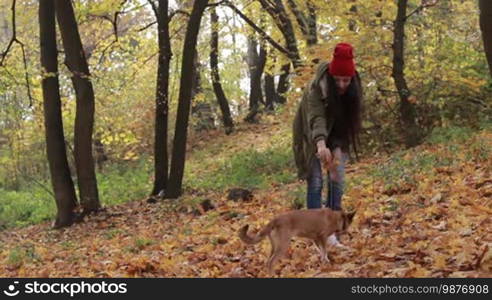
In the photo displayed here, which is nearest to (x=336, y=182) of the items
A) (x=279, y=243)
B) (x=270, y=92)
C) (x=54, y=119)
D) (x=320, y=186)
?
(x=320, y=186)

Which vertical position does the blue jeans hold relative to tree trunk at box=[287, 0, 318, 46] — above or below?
below

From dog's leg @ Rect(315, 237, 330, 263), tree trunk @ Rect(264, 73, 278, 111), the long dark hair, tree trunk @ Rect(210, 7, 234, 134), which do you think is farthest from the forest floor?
tree trunk @ Rect(264, 73, 278, 111)

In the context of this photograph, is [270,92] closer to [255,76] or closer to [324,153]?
[255,76]

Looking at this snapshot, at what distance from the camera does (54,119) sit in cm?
1427

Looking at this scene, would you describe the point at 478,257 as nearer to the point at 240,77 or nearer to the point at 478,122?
the point at 478,122

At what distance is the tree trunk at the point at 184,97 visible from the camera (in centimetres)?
1528

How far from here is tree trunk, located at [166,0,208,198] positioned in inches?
602

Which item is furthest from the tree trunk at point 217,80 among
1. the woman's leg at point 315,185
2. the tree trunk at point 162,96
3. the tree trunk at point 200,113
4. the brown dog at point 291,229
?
the brown dog at point 291,229

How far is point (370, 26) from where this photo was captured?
50.2 ft

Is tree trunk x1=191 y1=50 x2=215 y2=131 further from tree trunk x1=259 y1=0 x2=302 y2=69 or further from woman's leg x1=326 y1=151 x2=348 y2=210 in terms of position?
woman's leg x1=326 y1=151 x2=348 y2=210

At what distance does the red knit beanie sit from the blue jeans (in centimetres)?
90

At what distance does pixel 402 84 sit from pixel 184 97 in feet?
15.9

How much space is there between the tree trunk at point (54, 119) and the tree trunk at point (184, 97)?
246cm

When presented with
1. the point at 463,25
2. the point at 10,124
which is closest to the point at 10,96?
the point at 10,124
